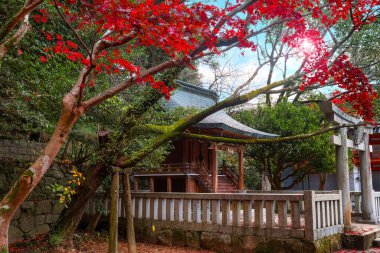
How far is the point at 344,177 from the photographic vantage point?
8680 mm

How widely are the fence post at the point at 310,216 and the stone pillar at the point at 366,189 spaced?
3923 mm

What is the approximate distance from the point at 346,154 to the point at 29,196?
827 centimetres

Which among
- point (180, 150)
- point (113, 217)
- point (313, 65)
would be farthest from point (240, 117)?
point (113, 217)

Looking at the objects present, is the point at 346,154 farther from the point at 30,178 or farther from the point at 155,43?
the point at 30,178

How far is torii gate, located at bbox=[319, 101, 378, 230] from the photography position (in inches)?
335

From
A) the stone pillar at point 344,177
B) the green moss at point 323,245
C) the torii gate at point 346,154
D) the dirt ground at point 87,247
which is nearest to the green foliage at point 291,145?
the torii gate at point 346,154

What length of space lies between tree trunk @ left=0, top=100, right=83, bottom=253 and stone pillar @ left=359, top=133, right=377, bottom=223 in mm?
8618

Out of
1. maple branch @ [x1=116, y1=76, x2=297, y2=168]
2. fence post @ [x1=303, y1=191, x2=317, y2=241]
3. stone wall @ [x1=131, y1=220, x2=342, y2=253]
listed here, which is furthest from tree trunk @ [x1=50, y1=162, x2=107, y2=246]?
fence post @ [x1=303, y1=191, x2=317, y2=241]

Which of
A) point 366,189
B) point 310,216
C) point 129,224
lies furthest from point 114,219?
point 366,189

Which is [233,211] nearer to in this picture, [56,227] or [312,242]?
[312,242]

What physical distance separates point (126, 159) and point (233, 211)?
9.16ft

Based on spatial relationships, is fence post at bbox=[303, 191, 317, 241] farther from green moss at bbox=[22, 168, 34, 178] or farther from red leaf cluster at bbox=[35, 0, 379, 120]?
green moss at bbox=[22, 168, 34, 178]

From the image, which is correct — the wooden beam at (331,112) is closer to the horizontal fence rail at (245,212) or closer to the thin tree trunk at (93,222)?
the horizontal fence rail at (245,212)

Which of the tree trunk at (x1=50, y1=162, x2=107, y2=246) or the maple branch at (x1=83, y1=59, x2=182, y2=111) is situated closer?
the maple branch at (x1=83, y1=59, x2=182, y2=111)
